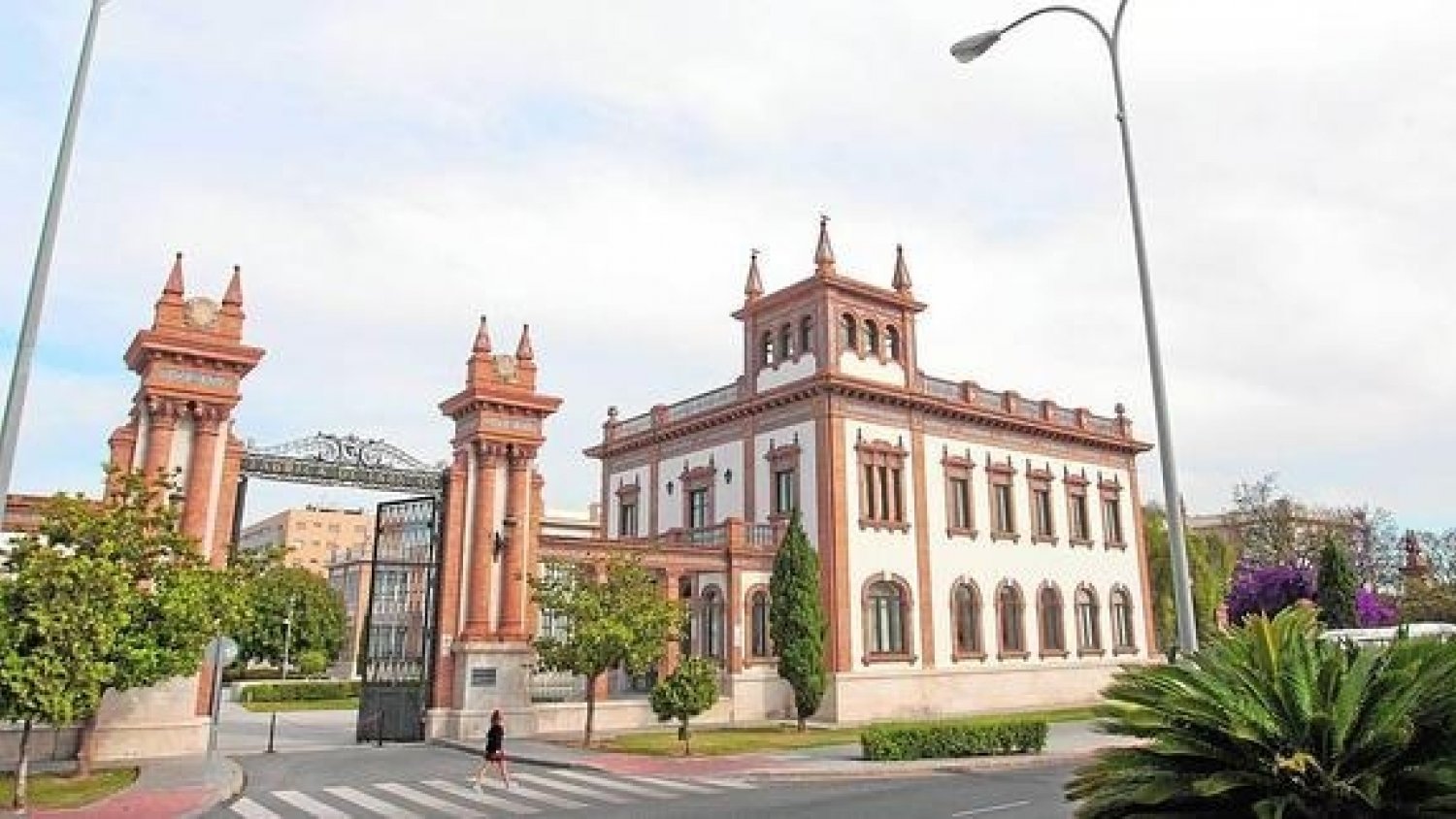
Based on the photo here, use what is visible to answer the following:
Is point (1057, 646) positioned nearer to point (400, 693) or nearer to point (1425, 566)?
point (400, 693)

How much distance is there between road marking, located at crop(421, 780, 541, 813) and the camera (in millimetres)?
16341

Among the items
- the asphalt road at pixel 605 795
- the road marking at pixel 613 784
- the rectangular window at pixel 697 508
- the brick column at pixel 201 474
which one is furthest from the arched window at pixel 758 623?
the brick column at pixel 201 474

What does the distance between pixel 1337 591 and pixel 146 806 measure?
41.4 m

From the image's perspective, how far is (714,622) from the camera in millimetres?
34719

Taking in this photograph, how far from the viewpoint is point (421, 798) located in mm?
17453

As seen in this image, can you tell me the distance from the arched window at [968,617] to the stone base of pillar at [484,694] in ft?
55.7

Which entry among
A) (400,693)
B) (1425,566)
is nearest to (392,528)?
(400,693)

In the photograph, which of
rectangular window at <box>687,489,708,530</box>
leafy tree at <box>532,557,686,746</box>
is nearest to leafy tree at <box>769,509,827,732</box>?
leafy tree at <box>532,557,686,746</box>

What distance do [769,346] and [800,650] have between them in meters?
12.5

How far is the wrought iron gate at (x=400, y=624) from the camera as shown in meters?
25.9

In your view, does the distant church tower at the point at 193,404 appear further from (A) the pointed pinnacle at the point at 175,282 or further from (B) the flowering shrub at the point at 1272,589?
(B) the flowering shrub at the point at 1272,589

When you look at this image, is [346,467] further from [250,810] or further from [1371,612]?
[1371,612]

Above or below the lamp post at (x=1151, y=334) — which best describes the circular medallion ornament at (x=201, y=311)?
above

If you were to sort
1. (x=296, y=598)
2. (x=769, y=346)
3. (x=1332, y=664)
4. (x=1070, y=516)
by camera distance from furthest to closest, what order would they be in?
(x=296, y=598) < (x=1070, y=516) < (x=769, y=346) < (x=1332, y=664)
